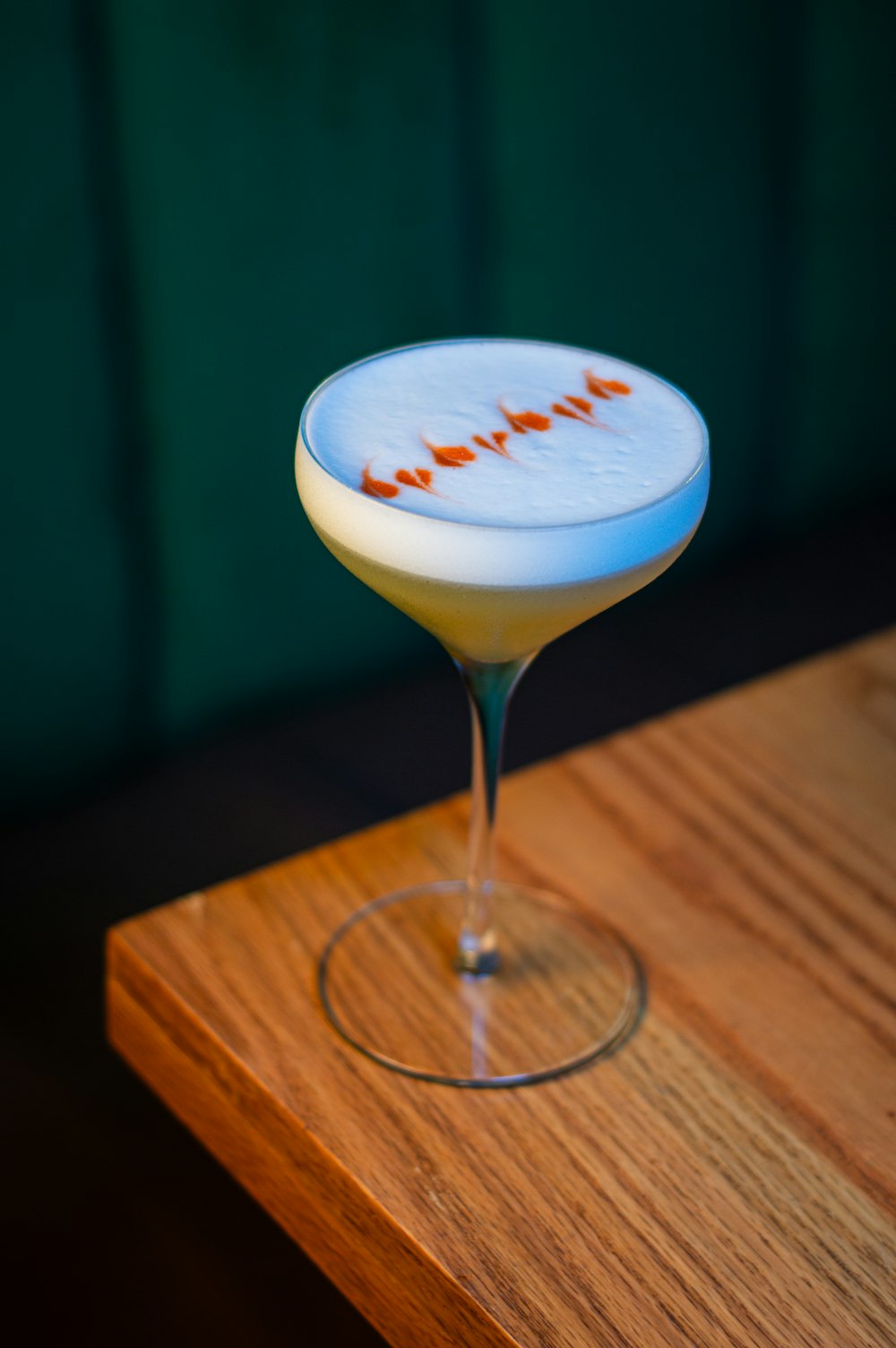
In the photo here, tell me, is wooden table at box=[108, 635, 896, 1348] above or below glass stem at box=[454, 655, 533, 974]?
below

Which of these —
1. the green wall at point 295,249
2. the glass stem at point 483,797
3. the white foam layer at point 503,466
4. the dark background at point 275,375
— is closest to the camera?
the white foam layer at point 503,466

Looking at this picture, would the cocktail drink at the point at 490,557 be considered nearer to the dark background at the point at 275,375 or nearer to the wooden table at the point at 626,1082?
the wooden table at the point at 626,1082

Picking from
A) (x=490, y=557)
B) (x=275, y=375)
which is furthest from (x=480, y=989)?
(x=275, y=375)

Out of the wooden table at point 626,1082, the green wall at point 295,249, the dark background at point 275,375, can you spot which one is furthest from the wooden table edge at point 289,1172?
the green wall at point 295,249

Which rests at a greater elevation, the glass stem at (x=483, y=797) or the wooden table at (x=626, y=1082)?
the glass stem at (x=483, y=797)

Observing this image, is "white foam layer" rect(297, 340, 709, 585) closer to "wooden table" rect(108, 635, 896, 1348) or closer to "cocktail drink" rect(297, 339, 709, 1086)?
"cocktail drink" rect(297, 339, 709, 1086)

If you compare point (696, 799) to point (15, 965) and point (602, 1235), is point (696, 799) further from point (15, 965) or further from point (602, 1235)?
point (15, 965)

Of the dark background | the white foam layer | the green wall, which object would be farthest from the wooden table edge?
the green wall
